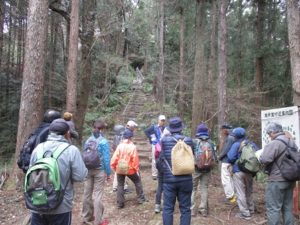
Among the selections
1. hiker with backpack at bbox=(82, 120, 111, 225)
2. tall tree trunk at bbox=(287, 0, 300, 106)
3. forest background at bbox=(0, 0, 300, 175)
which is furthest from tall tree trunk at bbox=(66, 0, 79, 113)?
tall tree trunk at bbox=(287, 0, 300, 106)

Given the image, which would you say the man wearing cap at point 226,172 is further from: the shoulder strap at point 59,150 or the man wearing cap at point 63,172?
the shoulder strap at point 59,150

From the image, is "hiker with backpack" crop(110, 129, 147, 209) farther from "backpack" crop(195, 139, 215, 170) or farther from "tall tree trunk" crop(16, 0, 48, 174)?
"tall tree trunk" crop(16, 0, 48, 174)

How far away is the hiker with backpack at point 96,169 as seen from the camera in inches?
227

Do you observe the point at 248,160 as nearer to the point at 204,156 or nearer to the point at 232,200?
the point at 204,156

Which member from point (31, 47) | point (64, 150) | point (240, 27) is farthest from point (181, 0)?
point (64, 150)

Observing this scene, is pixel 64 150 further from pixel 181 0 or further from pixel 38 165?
pixel 181 0

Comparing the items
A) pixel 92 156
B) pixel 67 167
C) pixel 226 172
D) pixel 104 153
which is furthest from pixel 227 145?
pixel 67 167

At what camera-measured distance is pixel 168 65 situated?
83.8 feet

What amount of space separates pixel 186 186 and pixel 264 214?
110 inches

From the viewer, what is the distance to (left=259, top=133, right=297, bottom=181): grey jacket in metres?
5.23

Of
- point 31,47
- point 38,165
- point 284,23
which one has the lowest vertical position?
point 38,165

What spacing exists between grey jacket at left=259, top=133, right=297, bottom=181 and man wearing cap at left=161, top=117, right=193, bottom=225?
1203 millimetres

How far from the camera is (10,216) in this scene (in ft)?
21.4

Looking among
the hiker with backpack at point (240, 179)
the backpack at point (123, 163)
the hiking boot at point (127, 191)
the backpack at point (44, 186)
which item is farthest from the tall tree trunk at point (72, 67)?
the backpack at point (44, 186)
